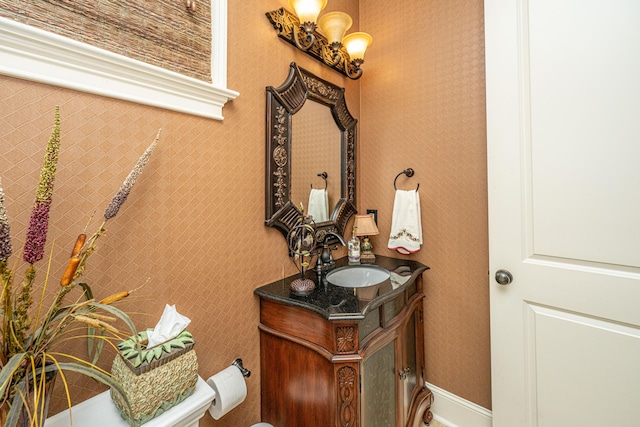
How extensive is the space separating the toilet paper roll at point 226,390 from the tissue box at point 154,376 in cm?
21

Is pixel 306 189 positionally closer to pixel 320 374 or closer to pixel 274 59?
pixel 274 59

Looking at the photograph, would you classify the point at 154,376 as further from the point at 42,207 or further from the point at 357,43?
the point at 357,43

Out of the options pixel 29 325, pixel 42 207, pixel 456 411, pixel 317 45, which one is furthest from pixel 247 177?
pixel 456 411

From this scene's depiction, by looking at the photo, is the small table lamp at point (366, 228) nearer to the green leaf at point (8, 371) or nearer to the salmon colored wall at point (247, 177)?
the salmon colored wall at point (247, 177)

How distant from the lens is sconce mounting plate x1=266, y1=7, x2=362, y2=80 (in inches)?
51.9

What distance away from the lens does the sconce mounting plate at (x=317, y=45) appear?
132 centimetres

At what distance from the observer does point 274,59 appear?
1.32 m

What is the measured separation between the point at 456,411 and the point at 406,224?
1.13 meters

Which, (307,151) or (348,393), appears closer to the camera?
(348,393)

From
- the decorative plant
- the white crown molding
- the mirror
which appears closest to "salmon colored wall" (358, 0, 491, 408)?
the mirror

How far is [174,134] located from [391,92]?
140 cm

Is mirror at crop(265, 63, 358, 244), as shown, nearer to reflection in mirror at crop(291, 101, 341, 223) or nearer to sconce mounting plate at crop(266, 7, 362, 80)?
reflection in mirror at crop(291, 101, 341, 223)

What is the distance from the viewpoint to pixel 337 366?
1.00 meters

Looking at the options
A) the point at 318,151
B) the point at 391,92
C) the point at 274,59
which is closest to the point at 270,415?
the point at 318,151
